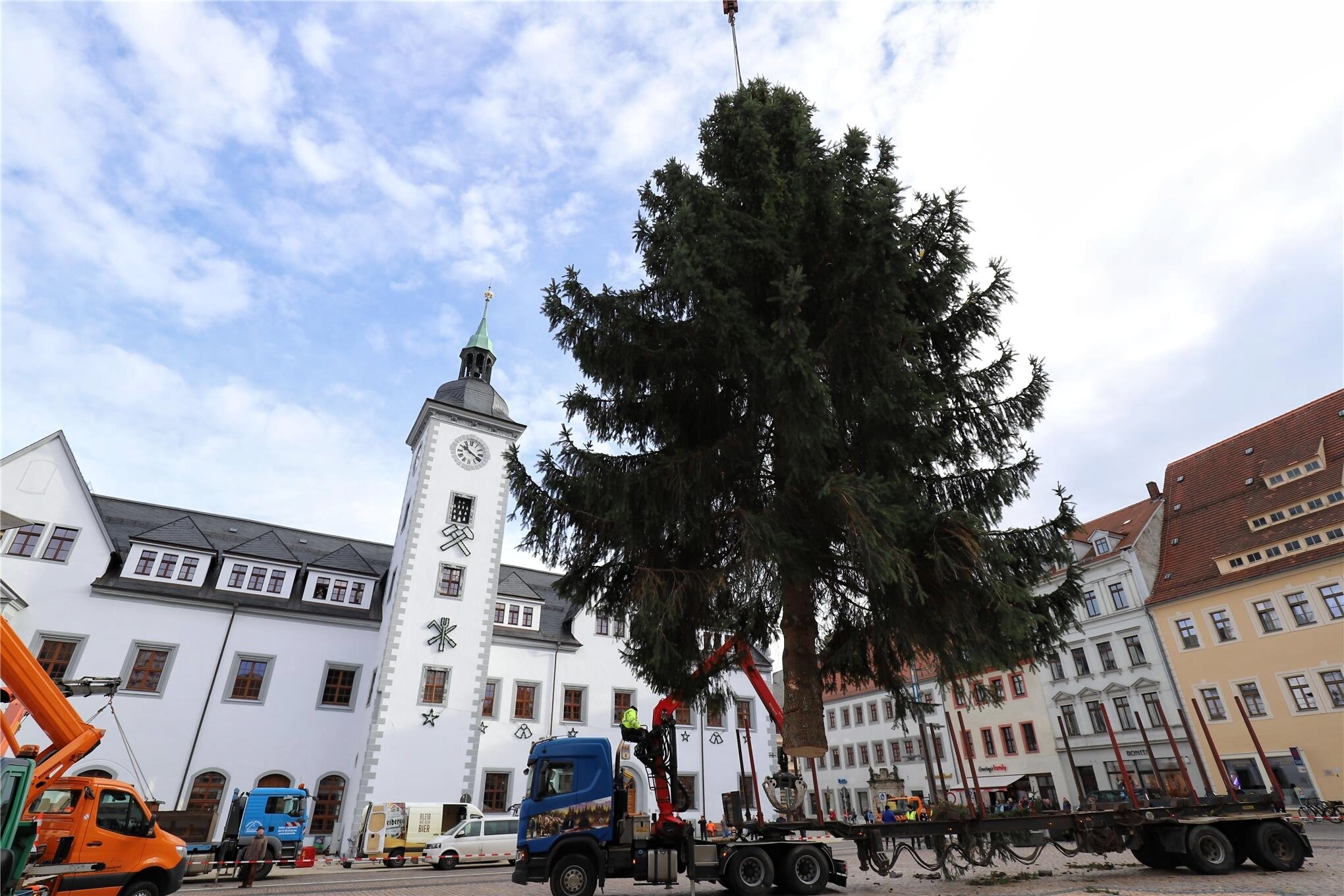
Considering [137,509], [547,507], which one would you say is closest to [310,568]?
[137,509]

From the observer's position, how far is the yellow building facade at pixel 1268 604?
27.5 m

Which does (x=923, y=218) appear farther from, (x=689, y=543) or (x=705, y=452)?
(x=689, y=543)

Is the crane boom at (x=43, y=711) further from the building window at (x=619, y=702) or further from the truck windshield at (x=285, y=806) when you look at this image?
the building window at (x=619, y=702)

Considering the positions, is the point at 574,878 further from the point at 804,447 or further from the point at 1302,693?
the point at 1302,693

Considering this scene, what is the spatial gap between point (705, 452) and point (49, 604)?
27.8m

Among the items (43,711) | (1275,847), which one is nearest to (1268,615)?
(1275,847)

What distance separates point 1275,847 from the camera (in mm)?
11234

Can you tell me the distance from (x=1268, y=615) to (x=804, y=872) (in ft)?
101

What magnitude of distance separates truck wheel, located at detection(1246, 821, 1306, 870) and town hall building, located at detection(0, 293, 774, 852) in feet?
57.8

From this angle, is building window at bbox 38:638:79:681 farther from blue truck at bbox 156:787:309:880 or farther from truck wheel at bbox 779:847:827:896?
truck wheel at bbox 779:847:827:896

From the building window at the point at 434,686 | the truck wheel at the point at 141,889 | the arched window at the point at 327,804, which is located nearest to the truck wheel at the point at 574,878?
the truck wheel at the point at 141,889

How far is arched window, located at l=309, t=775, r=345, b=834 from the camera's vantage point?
25.8 metres

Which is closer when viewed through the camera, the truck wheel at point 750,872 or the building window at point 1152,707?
the truck wheel at point 750,872

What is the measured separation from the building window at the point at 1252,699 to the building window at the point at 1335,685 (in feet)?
8.49
